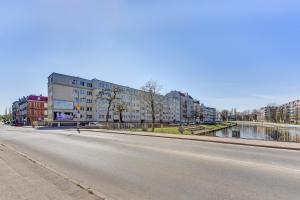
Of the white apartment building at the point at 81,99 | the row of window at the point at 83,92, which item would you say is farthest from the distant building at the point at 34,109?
the white apartment building at the point at 81,99

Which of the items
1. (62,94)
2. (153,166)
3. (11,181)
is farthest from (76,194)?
(62,94)

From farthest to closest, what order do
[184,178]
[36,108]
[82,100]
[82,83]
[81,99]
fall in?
[36,108]
[82,83]
[82,100]
[81,99]
[184,178]

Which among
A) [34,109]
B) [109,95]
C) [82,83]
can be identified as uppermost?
[82,83]

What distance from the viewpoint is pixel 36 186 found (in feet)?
19.3

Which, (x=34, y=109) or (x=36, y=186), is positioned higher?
(x=34, y=109)

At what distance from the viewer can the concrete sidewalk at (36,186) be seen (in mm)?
5125

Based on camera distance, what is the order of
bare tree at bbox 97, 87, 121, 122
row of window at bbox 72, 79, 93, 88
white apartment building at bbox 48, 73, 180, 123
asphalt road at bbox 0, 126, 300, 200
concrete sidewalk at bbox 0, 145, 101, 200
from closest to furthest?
concrete sidewalk at bbox 0, 145, 101, 200 → asphalt road at bbox 0, 126, 300, 200 → bare tree at bbox 97, 87, 121, 122 → white apartment building at bbox 48, 73, 180, 123 → row of window at bbox 72, 79, 93, 88

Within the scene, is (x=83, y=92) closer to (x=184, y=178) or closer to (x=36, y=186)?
(x=36, y=186)

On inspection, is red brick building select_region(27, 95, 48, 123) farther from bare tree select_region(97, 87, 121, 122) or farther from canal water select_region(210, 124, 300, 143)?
canal water select_region(210, 124, 300, 143)

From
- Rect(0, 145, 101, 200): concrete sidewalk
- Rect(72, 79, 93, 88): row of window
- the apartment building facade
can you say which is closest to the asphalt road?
Rect(0, 145, 101, 200): concrete sidewalk

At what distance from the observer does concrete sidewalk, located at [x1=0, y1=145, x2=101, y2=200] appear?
5.12 meters

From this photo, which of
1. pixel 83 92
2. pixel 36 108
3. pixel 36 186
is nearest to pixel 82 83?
pixel 83 92

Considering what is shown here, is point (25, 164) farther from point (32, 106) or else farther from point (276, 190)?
point (32, 106)

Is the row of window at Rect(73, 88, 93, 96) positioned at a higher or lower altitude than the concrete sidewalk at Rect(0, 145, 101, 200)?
higher
